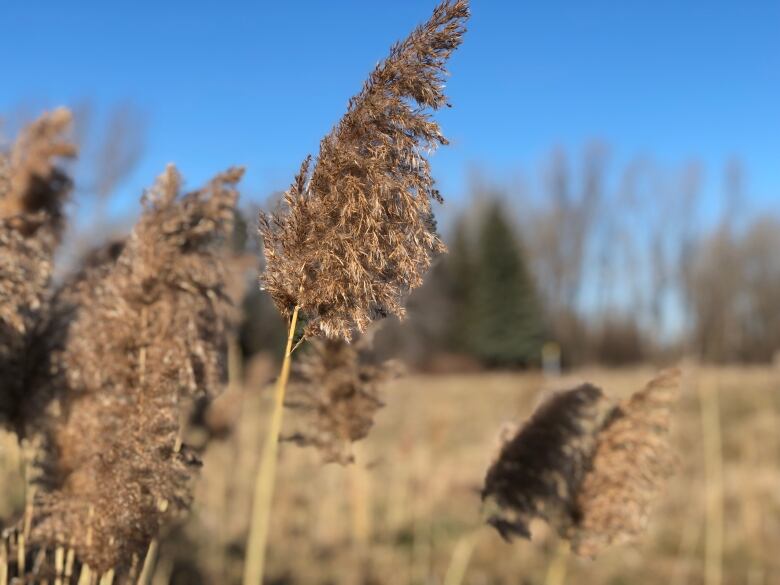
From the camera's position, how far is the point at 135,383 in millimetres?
1923

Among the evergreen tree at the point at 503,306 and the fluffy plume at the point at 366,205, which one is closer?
the fluffy plume at the point at 366,205

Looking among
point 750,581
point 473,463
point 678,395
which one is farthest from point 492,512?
point 473,463

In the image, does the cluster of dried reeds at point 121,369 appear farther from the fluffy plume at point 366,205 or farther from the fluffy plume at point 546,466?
the fluffy plume at point 546,466

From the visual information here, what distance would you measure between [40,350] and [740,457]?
11280 mm

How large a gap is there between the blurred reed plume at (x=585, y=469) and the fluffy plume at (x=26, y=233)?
1520mm

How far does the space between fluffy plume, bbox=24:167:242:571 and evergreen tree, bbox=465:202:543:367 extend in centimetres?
3476

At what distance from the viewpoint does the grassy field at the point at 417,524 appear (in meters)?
4.93

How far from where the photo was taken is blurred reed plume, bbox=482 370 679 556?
2.31 metres

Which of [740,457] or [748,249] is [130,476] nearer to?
[740,457]

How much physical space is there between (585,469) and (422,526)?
4.95 metres

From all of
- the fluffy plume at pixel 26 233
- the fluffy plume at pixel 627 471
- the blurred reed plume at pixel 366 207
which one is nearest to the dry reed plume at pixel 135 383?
the fluffy plume at pixel 26 233

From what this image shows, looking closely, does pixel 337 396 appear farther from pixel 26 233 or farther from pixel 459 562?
pixel 459 562

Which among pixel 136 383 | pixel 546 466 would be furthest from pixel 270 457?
pixel 546 466

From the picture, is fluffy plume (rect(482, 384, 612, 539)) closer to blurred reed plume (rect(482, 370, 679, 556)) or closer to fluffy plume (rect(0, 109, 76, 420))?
blurred reed plume (rect(482, 370, 679, 556))
